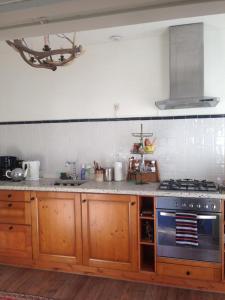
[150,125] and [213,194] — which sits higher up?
[150,125]

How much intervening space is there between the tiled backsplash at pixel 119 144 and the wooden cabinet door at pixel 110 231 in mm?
656

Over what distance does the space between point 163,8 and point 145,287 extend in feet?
8.09

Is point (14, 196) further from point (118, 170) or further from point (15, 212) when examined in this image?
point (118, 170)

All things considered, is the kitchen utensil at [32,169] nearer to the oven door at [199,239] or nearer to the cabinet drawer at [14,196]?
the cabinet drawer at [14,196]

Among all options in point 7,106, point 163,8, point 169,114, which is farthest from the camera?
point 7,106

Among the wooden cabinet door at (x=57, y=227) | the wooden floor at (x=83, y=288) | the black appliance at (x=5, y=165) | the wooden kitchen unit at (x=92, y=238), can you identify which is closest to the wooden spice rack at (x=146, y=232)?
the wooden kitchen unit at (x=92, y=238)

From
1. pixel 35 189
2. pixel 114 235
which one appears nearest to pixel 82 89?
pixel 35 189

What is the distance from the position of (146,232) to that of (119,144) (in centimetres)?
100

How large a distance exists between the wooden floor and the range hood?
5.61 feet

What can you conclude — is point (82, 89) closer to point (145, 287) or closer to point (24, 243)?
point (24, 243)

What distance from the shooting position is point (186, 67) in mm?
2707

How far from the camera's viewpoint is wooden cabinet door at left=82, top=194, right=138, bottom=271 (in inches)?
A: 102

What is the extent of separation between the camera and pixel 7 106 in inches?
138

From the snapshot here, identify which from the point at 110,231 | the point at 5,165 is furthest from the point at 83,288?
the point at 5,165
